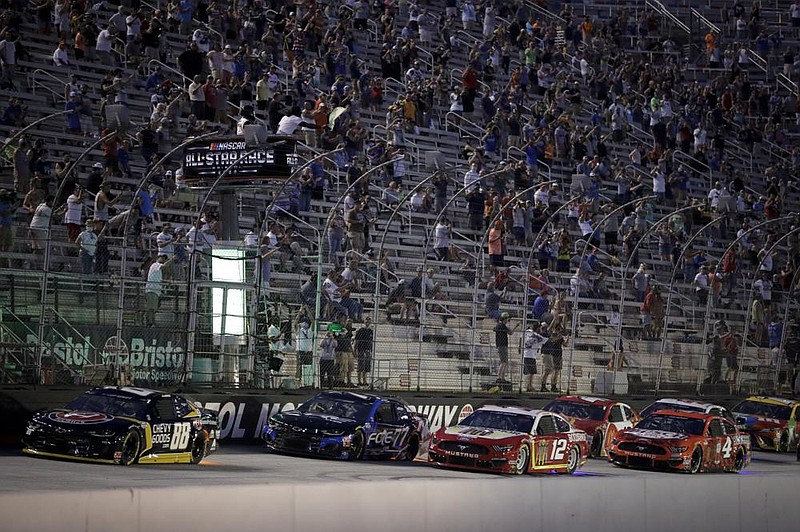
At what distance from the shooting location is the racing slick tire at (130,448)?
21.8 metres

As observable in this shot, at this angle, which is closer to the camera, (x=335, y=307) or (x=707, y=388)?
(x=335, y=307)

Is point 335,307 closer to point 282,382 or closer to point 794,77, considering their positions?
point 282,382

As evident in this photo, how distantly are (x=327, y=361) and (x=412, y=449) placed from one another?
2.20 meters

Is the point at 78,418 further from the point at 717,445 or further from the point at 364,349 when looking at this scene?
the point at 717,445

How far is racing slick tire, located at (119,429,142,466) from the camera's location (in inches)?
856

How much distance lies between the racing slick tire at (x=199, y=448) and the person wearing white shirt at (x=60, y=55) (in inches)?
573

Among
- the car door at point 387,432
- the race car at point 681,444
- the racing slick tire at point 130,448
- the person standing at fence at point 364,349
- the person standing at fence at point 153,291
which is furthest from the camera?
the race car at point 681,444

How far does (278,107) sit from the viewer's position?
3659cm

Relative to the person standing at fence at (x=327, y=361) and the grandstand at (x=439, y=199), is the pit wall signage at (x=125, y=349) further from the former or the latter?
the person standing at fence at (x=327, y=361)

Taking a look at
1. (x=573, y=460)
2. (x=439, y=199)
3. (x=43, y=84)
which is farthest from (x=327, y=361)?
(x=43, y=84)

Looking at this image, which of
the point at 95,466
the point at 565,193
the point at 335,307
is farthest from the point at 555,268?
the point at 95,466

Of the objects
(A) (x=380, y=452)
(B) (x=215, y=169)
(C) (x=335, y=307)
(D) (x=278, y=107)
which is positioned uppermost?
(D) (x=278, y=107)

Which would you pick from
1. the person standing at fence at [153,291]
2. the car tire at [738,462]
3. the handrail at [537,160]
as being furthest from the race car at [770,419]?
the person standing at fence at [153,291]

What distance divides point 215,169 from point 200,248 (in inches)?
56.6
